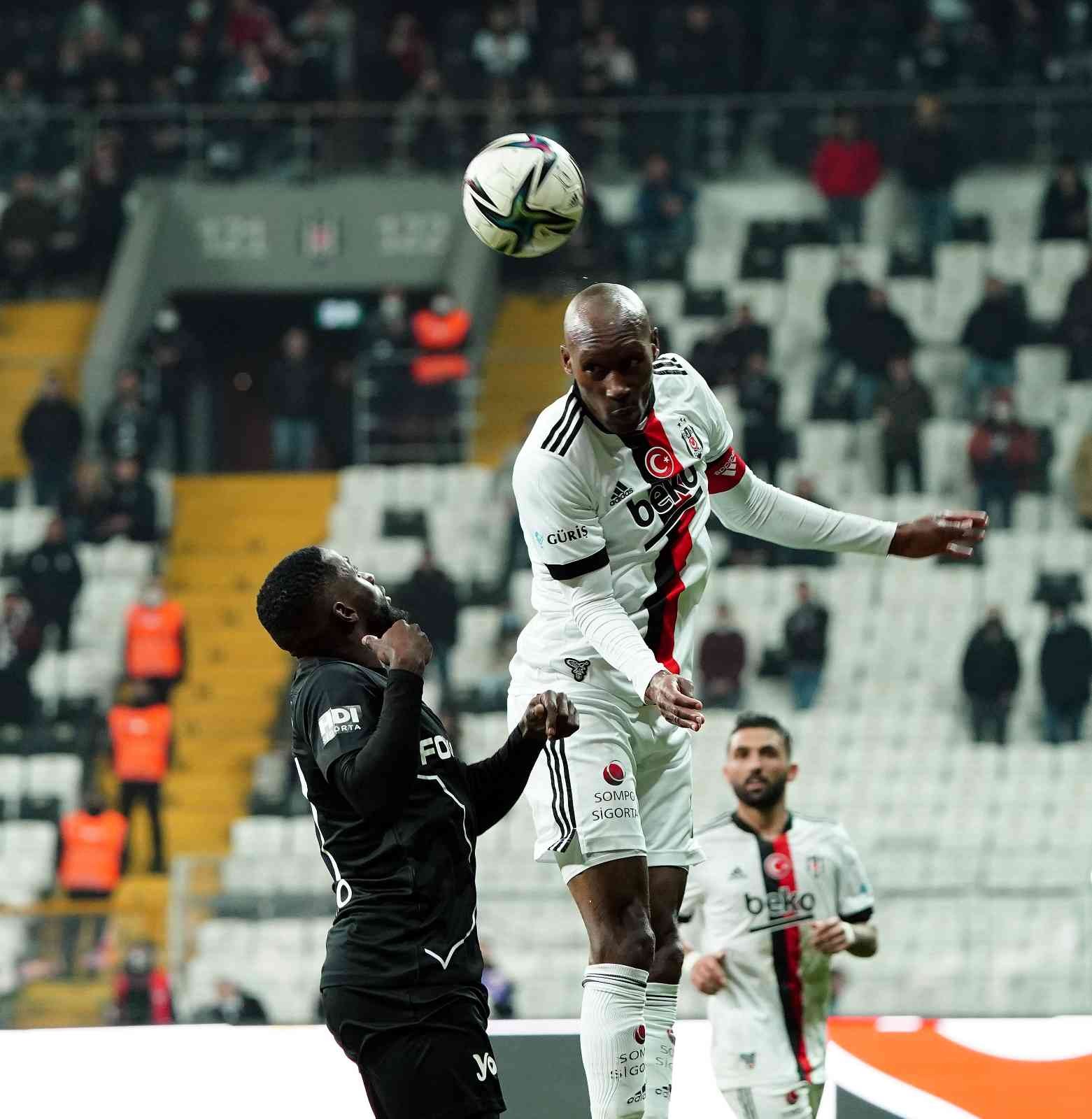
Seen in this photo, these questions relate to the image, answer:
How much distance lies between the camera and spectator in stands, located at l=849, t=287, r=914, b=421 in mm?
18703

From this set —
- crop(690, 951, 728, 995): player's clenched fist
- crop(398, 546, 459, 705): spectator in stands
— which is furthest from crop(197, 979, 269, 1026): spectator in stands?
crop(690, 951, 728, 995): player's clenched fist

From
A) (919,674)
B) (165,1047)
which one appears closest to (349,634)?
(165,1047)

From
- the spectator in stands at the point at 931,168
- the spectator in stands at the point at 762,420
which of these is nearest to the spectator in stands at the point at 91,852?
the spectator in stands at the point at 762,420

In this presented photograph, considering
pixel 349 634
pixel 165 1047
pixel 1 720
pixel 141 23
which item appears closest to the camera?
pixel 349 634

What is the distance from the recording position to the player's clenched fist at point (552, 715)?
4.72 m

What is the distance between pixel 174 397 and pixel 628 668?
15413 mm

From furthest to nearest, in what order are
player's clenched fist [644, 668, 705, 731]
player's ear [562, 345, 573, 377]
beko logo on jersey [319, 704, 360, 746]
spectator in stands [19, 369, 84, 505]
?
spectator in stands [19, 369, 84, 505] → player's ear [562, 345, 573, 377] → player's clenched fist [644, 668, 705, 731] → beko logo on jersey [319, 704, 360, 746]

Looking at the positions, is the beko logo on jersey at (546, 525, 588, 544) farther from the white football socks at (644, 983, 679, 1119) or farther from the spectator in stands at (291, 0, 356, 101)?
the spectator in stands at (291, 0, 356, 101)

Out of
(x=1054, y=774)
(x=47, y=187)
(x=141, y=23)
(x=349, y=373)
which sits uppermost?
(x=141, y=23)

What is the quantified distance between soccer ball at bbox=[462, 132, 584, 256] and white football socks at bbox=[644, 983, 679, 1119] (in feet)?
6.61

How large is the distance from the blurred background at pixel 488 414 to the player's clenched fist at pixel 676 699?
7.45 m

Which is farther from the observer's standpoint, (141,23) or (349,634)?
(141,23)

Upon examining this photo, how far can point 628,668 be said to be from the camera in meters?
5.08

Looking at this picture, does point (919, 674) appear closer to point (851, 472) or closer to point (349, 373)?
point (851, 472)
